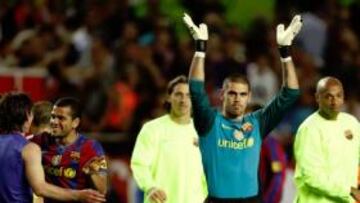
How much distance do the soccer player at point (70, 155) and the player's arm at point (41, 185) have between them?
71 centimetres

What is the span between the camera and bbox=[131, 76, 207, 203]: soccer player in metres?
12.0

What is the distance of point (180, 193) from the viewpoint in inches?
472

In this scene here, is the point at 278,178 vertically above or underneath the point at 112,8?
underneath

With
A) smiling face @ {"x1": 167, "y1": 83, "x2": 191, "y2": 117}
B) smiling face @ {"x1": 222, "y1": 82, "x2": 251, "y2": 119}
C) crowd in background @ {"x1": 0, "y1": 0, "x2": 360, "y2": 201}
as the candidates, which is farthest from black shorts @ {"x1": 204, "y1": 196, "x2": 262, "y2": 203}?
crowd in background @ {"x1": 0, "y1": 0, "x2": 360, "y2": 201}

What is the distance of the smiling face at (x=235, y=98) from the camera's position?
10.7 m

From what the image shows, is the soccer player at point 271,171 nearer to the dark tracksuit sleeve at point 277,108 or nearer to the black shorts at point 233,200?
the dark tracksuit sleeve at point 277,108

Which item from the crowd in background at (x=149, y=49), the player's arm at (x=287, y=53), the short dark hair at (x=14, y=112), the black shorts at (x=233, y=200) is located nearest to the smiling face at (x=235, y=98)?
the player's arm at (x=287, y=53)

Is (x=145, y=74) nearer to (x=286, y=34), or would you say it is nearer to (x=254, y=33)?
(x=254, y=33)

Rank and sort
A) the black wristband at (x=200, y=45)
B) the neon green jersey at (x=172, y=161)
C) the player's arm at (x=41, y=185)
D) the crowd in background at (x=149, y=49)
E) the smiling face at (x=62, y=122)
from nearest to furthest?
the player's arm at (x=41, y=185) < the black wristband at (x=200, y=45) < the smiling face at (x=62, y=122) < the neon green jersey at (x=172, y=161) < the crowd in background at (x=149, y=49)

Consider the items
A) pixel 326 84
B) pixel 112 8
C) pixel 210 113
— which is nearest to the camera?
pixel 210 113

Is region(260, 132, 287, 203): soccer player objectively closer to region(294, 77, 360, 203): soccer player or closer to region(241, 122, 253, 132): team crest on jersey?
region(294, 77, 360, 203): soccer player

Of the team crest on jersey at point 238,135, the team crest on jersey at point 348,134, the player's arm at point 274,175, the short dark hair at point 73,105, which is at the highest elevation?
the short dark hair at point 73,105

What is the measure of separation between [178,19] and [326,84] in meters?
7.21

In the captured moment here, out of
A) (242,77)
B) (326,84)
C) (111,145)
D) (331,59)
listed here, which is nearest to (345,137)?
(326,84)
